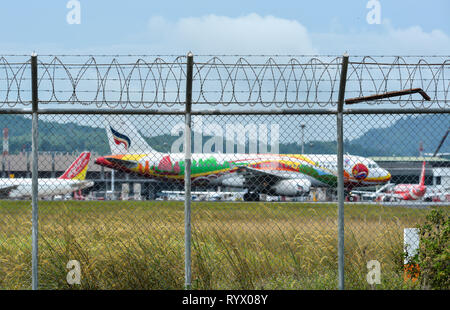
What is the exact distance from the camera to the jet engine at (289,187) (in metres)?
42.4

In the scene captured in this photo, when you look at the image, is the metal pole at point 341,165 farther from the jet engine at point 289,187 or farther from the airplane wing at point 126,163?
the airplane wing at point 126,163

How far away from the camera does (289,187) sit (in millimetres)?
43500

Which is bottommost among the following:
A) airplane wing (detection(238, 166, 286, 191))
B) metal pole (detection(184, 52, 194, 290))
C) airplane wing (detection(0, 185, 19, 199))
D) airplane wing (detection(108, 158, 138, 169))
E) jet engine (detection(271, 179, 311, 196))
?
airplane wing (detection(0, 185, 19, 199))

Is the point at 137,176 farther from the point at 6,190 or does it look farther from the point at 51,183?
the point at 6,190

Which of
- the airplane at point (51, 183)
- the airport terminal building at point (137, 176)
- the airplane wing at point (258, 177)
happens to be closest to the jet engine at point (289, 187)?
the airplane wing at point (258, 177)

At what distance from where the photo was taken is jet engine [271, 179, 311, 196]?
139 feet

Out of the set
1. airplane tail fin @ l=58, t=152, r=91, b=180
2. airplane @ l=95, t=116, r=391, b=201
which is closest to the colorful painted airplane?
airplane @ l=95, t=116, r=391, b=201

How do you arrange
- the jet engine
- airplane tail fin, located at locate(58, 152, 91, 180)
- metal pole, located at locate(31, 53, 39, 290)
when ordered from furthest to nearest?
airplane tail fin, located at locate(58, 152, 91, 180)
the jet engine
metal pole, located at locate(31, 53, 39, 290)

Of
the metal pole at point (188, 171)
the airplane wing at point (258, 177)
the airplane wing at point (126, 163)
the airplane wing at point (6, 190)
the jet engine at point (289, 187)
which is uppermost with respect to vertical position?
the metal pole at point (188, 171)

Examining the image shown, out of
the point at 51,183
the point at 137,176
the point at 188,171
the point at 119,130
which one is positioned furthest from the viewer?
the point at 137,176

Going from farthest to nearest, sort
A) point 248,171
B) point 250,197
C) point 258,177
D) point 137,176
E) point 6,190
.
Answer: point 137,176, point 6,190, point 258,177, point 248,171, point 250,197

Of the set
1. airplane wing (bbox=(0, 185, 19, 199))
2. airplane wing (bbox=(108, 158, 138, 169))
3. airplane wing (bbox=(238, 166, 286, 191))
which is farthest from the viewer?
airplane wing (bbox=(0, 185, 19, 199))

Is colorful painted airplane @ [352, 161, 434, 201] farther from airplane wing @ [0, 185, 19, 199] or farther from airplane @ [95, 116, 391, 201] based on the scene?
airplane wing @ [0, 185, 19, 199]

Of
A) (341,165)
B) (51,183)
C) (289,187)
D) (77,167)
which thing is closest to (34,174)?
(341,165)
